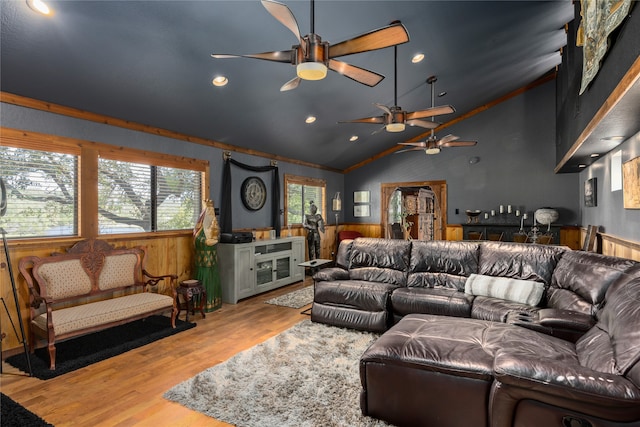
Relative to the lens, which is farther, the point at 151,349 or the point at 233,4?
the point at 151,349

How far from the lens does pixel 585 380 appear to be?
1.59m

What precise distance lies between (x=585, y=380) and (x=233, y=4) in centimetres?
359

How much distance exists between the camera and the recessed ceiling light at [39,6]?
8.21ft

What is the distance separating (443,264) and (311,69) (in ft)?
9.41

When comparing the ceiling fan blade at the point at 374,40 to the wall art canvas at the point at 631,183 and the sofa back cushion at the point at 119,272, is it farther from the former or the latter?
the sofa back cushion at the point at 119,272

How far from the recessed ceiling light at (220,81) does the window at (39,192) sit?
178 cm

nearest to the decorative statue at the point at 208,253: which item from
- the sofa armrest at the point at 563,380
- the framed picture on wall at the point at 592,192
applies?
the sofa armrest at the point at 563,380

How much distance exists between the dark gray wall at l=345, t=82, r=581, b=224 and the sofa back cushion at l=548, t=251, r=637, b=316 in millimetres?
4718

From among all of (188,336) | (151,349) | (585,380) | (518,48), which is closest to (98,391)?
(151,349)

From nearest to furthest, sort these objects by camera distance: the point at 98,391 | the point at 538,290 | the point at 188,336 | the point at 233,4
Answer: the point at 98,391 → the point at 233,4 → the point at 538,290 → the point at 188,336

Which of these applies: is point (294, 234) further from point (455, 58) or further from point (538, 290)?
point (538, 290)

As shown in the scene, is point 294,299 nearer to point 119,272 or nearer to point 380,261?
point 380,261

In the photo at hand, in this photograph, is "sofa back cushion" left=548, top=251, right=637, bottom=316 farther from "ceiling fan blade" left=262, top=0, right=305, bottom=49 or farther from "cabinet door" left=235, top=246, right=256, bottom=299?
"cabinet door" left=235, top=246, right=256, bottom=299

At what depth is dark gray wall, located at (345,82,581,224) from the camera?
7297 mm
